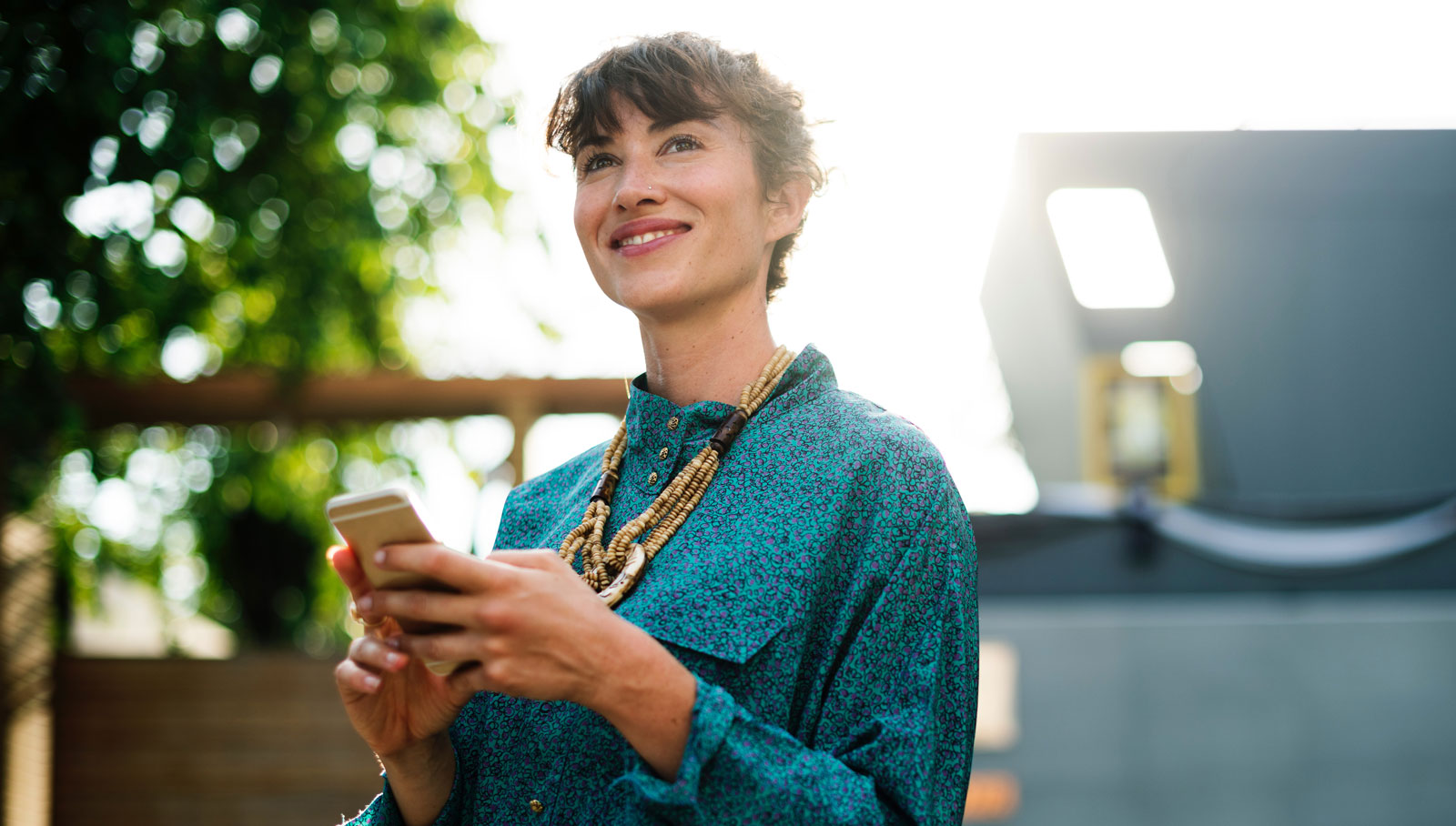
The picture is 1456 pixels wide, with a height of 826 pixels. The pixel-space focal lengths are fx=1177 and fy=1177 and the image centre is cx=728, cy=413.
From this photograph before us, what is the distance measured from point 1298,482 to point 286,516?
22.8ft

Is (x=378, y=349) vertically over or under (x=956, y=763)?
under

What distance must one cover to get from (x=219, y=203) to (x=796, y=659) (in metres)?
5.13

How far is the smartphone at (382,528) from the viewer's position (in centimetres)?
90

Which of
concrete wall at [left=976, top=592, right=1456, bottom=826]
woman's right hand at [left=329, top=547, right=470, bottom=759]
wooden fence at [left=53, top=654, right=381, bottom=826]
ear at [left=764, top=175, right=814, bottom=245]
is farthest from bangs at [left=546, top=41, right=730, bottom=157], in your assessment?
wooden fence at [left=53, top=654, right=381, bottom=826]

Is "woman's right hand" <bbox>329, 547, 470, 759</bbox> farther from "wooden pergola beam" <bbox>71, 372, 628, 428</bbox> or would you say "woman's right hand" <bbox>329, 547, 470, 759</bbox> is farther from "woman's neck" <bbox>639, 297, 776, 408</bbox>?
"wooden pergola beam" <bbox>71, 372, 628, 428</bbox>

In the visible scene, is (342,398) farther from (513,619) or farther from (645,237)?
(513,619)

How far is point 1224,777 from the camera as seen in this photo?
14.8ft

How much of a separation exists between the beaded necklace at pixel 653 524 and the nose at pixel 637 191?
24 centimetres

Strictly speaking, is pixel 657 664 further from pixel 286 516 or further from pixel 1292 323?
→ pixel 286 516

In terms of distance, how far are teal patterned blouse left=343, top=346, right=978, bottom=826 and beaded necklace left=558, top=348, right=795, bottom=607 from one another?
1 cm

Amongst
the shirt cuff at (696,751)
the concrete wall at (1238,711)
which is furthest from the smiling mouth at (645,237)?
the concrete wall at (1238,711)

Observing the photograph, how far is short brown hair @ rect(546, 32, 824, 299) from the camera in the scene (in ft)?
4.41

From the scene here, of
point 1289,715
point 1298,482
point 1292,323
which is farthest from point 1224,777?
point 1292,323

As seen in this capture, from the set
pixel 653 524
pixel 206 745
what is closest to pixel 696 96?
pixel 653 524
